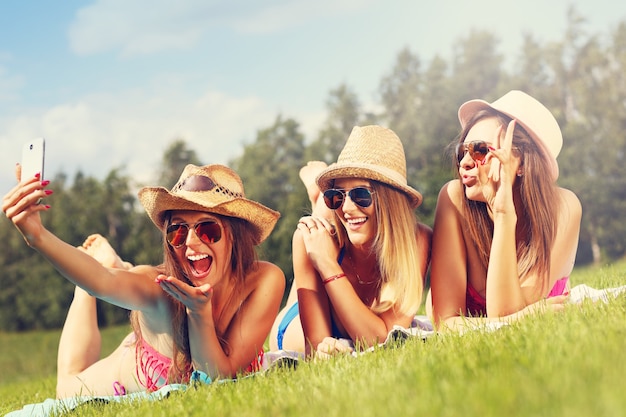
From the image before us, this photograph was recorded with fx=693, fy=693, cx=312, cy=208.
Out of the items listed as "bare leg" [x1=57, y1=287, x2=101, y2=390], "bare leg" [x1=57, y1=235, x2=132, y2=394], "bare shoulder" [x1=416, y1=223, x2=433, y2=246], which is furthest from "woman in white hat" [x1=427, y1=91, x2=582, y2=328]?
"bare leg" [x1=57, y1=287, x2=101, y2=390]

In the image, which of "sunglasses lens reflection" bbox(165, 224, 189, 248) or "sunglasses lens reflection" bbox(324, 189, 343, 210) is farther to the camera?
"sunglasses lens reflection" bbox(324, 189, 343, 210)

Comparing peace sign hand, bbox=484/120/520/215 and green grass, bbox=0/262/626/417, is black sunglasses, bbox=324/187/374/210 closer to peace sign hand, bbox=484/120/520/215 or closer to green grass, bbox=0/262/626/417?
peace sign hand, bbox=484/120/520/215

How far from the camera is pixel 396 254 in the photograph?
5.70 metres

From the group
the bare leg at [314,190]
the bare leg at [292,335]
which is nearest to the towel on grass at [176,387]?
the bare leg at [292,335]

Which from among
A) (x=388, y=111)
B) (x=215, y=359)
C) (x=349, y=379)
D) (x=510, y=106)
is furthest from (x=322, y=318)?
(x=388, y=111)

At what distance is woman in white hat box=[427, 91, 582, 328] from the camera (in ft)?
19.0

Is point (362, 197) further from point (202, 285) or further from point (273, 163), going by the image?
point (273, 163)

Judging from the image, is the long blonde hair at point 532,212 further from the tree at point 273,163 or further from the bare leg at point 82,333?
the tree at point 273,163

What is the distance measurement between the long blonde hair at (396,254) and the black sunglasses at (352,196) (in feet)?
0.26

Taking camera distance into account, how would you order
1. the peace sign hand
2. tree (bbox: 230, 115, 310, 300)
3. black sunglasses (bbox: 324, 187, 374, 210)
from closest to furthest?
the peace sign hand → black sunglasses (bbox: 324, 187, 374, 210) → tree (bbox: 230, 115, 310, 300)

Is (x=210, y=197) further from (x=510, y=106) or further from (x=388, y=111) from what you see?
(x=388, y=111)

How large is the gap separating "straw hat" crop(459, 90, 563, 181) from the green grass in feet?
4.82

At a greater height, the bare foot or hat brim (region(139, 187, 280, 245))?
hat brim (region(139, 187, 280, 245))

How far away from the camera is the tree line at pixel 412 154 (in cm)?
3541
